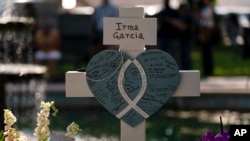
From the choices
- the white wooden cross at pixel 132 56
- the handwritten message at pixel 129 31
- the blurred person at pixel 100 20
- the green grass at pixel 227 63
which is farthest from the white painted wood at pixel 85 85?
the green grass at pixel 227 63

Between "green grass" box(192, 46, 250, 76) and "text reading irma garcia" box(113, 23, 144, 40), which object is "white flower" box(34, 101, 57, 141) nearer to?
"text reading irma garcia" box(113, 23, 144, 40)

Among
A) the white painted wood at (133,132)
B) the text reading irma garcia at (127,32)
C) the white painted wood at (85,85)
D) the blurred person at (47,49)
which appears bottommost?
the white painted wood at (133,132)

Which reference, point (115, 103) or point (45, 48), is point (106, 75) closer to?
point (115, 103)

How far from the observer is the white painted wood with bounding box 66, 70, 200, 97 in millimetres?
5137

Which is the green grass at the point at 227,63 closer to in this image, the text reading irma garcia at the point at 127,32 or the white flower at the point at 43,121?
the text reading irma garcia at the point at 127,32

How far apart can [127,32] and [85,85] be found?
0.32 m

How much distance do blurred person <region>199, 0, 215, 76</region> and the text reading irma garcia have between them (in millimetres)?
13510

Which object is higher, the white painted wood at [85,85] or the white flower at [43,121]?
the white painted wood at [85,85]

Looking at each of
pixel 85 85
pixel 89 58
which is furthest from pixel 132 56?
pixel 89 58

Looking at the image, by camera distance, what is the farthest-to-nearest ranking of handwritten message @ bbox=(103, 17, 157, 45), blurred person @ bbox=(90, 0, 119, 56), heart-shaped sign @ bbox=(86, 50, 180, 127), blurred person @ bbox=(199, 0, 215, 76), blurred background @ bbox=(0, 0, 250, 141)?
blurred person @ bbox=(199, 0, 215, 76) → blurred person @ bbox=(90, 0, 119, 56) → blurred background @ bbox=(0, 0, 250, 141) → handwritten message @ bbox=(103, 17, 157, 45) → heart-shaped sign @ bbox=(86, 50, 180, 127)

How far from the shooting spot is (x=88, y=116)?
1357 cm

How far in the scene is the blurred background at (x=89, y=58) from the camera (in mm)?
11586

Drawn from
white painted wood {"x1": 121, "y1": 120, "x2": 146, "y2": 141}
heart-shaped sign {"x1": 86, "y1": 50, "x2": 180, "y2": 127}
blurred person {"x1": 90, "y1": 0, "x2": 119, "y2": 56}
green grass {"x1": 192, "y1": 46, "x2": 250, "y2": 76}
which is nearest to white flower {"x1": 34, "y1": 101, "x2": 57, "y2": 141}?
heart-shaped sign {"x1": 86, "y1": 50, "x2": 180, "y2": 127}

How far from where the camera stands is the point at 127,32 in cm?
515
